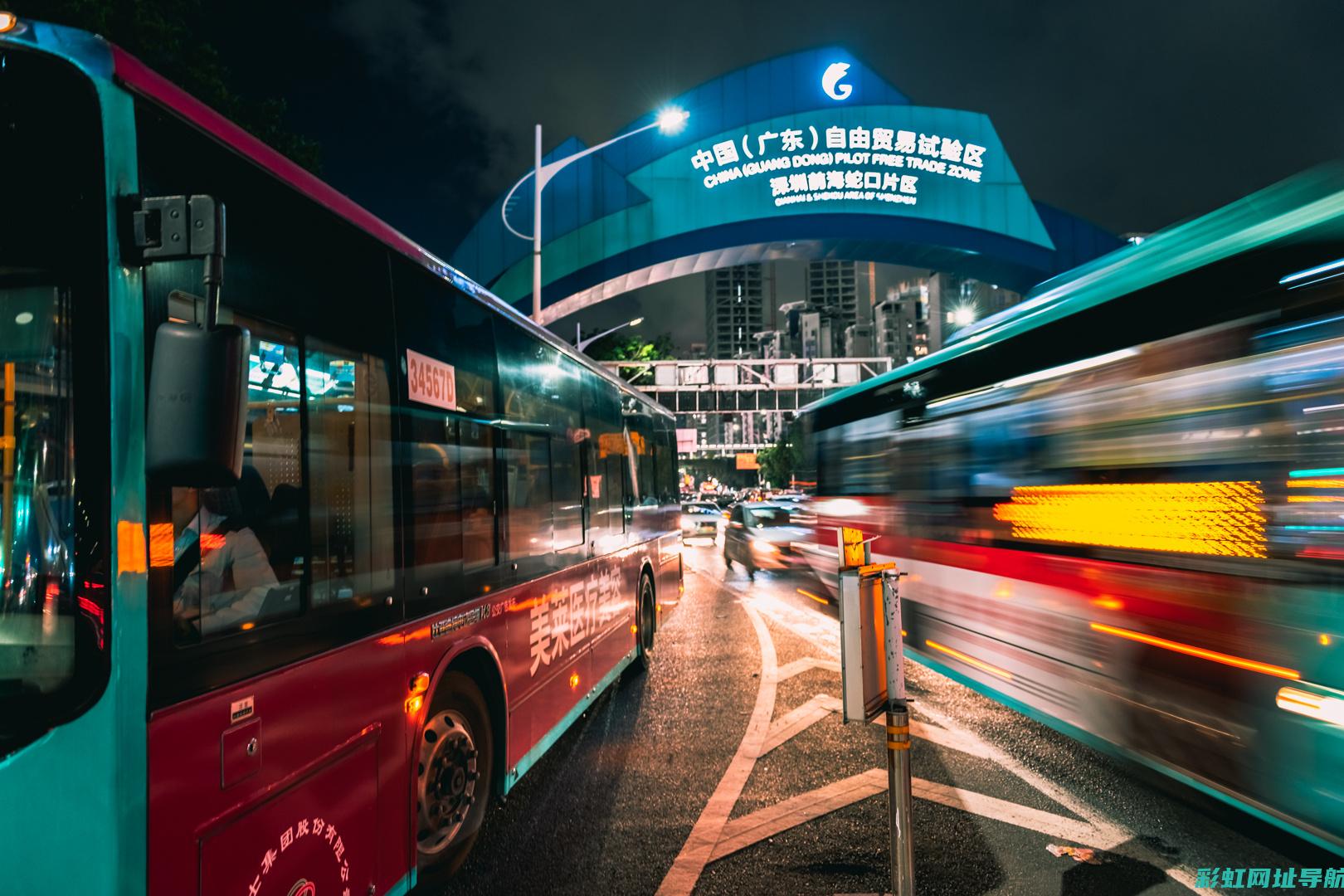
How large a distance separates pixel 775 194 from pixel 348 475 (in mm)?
27055

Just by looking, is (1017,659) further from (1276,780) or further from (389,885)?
(389,885)

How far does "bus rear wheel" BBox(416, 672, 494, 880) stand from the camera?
3879 mm

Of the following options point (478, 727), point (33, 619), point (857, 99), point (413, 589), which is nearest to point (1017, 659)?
point (478, 727)

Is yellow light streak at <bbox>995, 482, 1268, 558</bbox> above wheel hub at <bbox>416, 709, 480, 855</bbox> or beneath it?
above

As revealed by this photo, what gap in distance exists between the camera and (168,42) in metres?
12.8

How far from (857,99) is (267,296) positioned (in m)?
30.0

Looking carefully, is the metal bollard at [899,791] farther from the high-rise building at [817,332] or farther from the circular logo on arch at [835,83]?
the high-rise building at [817,332]

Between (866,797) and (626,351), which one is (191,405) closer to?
(866,797)

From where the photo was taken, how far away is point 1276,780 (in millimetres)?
4004

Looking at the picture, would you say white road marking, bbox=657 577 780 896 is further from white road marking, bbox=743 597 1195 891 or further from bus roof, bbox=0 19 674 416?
bus roof, bbox=0 19 674 416

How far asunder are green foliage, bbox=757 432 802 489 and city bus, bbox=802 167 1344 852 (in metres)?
78.7

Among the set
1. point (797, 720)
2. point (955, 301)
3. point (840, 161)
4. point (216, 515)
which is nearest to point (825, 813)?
point (797, 720)

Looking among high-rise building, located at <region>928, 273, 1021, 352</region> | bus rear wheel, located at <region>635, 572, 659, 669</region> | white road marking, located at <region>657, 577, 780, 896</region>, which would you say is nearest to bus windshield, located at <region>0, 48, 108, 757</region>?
white road marking, located at <region>657, 577, 780, 896</region>

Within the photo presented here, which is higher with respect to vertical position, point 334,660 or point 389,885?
point 334,660
